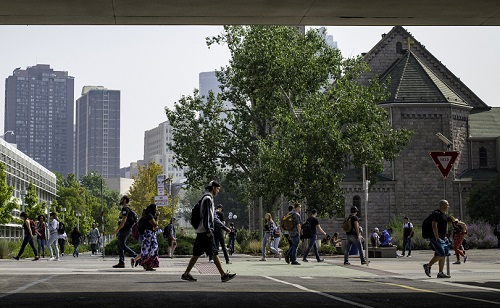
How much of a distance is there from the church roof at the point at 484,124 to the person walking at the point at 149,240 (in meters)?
A: 54.3

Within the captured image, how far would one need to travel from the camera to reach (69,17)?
15.4 m

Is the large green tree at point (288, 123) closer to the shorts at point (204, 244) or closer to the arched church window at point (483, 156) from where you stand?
the arched church window at point (483, 156)

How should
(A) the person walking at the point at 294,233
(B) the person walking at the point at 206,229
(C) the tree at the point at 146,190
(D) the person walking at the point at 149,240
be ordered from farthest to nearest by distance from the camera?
1. (C) the tree at the point at 146,190
2. (A) the person walking at the point at 294,233
3. (D) the person walking at the point at 149,240
4. (B) the person walking at the point at 206,229

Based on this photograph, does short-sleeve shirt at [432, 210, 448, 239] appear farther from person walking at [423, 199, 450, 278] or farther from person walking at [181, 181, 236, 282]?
person walking at [181, 181, 236, 282]

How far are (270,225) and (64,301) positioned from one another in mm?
19624

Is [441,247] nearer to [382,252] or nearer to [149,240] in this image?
[149,240]

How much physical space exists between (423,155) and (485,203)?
6.46 meters

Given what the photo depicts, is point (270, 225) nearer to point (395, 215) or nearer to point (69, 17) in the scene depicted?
point (69, 17)

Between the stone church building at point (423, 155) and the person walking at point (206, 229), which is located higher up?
the stone church building at point (423, 155)

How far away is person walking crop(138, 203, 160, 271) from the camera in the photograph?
22.0 m

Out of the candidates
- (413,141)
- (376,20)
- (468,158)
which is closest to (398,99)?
(413,141)

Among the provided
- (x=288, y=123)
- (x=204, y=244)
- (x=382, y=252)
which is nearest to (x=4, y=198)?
(x=288, y=123)

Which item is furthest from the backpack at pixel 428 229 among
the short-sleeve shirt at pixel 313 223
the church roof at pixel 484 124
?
the church roof at pixel 484 124

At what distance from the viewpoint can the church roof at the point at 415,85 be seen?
69625mm
